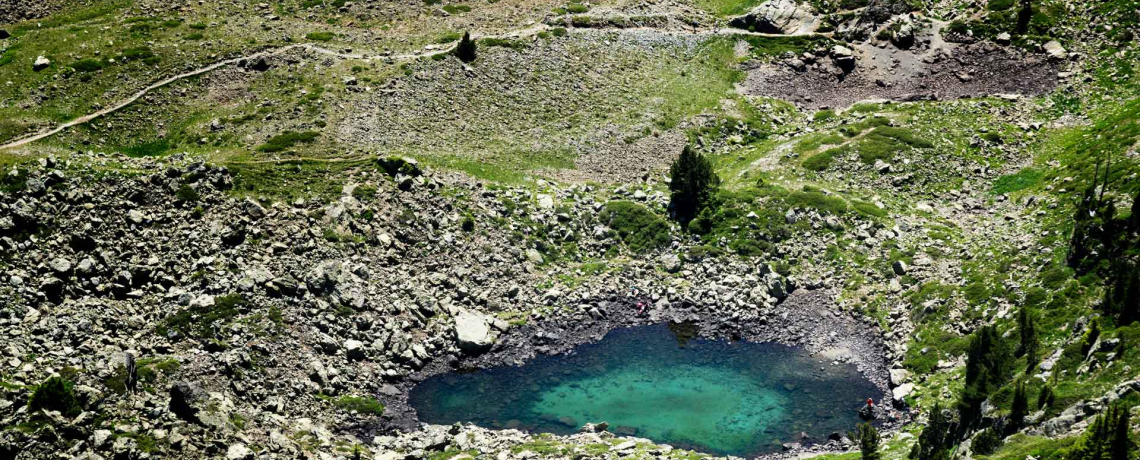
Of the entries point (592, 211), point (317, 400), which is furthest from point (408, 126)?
point (317, 400)

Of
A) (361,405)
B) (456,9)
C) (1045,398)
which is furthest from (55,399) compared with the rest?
(456,9)

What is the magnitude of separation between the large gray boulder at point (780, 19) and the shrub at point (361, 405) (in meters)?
73.4

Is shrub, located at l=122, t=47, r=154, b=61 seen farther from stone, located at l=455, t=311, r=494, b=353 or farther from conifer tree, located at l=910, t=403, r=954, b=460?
conifer tree, located at l=910, t=403, r=954, b=460

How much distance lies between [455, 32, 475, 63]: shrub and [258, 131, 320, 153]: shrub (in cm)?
2155

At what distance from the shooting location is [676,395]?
248 feet

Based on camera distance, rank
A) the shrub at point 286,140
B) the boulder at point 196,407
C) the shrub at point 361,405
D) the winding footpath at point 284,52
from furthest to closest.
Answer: the shrub at point 286,140
the winding footpath at point 284,52
the shrub at point 361,405
the boulder at point 196,407

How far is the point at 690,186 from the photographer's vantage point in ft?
306

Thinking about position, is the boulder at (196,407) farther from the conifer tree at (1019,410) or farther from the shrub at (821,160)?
the shrub at (821,160)

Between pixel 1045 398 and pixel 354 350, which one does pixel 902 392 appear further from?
pixel 354 350

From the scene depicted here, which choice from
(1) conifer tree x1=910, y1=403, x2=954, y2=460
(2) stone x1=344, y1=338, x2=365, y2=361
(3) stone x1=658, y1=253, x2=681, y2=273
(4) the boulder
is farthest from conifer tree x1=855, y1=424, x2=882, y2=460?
(4) the boulder

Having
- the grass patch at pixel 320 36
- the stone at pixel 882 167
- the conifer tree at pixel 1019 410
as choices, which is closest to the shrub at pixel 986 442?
the conifer tree at pixel 1019 410

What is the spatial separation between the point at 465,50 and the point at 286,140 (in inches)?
993

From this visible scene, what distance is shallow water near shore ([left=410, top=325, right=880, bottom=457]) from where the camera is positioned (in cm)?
7069

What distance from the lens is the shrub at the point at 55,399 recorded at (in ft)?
180
